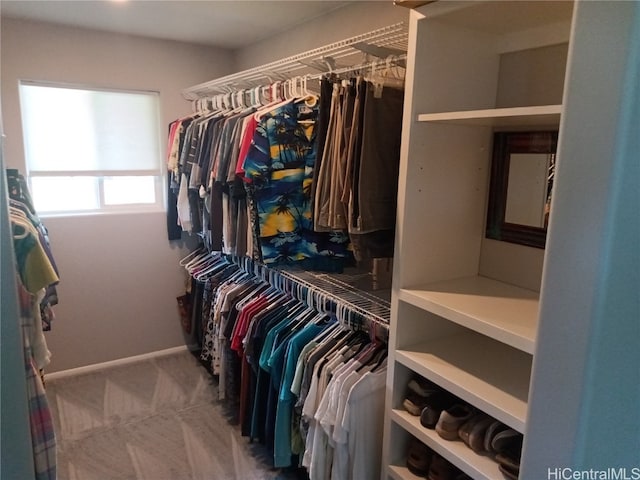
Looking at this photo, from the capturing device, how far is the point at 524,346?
110cm

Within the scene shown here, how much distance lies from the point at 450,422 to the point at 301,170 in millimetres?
1185

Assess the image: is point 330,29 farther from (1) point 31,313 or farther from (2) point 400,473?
(2) point 400,473

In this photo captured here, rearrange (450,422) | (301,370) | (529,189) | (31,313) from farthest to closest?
(301,370), (529,189), (450,422), (31,313)

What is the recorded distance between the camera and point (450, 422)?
139 cm

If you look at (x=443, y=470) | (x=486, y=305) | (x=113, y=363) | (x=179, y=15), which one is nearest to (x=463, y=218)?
(x=486, y=305)

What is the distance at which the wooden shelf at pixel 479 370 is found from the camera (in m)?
1.22

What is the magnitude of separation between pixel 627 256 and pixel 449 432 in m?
0.81

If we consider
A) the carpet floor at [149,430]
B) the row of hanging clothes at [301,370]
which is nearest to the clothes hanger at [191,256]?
the row of hanging clothes at [301,370]

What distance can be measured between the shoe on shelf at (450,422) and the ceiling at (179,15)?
196 cm

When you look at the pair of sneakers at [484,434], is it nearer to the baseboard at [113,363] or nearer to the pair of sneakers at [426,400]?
the pair of sneakers at [426,400]

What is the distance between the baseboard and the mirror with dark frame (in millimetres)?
2696

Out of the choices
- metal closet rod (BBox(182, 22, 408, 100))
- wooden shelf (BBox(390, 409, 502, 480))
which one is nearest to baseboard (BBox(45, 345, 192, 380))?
metal closet rod (BBox(182, 22, 408, 100))

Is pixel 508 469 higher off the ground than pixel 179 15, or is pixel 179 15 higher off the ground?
pixel 179 15

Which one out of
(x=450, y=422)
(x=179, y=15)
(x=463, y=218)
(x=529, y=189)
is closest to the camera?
(x=450, y=422)
